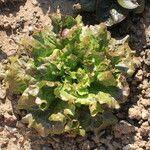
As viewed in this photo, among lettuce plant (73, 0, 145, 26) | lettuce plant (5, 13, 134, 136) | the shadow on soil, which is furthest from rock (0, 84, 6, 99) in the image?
lettuce plant (73, 0, 145, 26)

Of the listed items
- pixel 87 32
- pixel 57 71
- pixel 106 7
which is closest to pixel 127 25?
pixel 106 7

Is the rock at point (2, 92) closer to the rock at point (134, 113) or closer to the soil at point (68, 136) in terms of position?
the soil at point (68, 136)

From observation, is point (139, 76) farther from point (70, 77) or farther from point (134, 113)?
point (70, 77)

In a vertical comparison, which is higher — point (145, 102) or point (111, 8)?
point (111, 8)

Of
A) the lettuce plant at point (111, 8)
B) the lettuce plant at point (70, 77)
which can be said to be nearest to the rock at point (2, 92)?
the lettuce plant at point (70, 77)

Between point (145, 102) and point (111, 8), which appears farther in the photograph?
point (111, 8)

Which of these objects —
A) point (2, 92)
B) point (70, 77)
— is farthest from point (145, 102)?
point (2, 92)

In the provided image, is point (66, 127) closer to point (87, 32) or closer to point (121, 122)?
point (121, 122)
